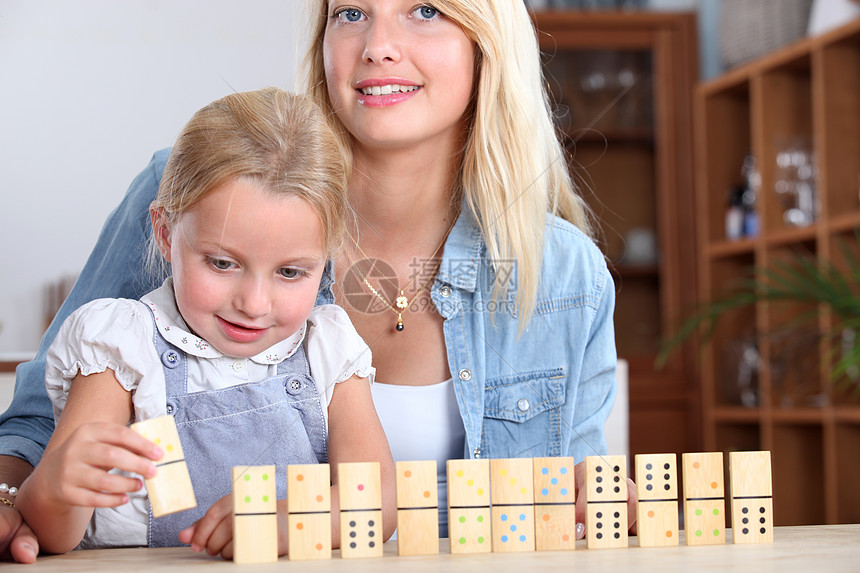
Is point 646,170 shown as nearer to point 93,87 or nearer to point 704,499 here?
point 704,499

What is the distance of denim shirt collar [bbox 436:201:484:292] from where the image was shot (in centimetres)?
90

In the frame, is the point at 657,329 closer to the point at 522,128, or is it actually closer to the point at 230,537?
the point at 522,128

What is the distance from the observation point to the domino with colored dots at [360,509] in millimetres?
623

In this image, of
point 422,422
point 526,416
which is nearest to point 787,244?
point 526,416

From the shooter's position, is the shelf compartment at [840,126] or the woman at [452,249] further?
the shelf compartment at [840,126]

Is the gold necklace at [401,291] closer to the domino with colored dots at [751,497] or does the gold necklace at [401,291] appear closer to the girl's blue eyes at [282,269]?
the girl's blue eyes at [282,269]

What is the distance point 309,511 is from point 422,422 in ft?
1.10

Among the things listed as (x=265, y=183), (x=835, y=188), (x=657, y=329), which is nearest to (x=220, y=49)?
(x=265, y=183)

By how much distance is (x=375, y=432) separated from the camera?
2.54ft

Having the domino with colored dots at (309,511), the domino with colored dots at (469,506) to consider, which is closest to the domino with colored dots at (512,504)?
the domino with colored dots at (469,506)

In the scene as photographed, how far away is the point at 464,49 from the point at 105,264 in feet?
1.30

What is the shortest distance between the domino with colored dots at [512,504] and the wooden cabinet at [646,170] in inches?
89.4

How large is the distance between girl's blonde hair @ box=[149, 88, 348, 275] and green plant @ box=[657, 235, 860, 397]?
50.4 inches

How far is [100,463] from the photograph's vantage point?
1.86 ft
